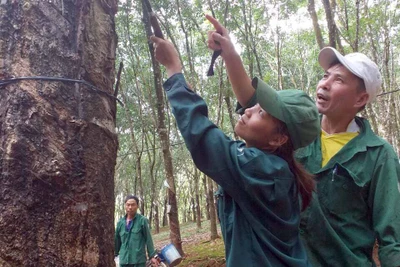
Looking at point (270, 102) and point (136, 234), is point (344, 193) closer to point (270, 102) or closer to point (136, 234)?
point (270, 102)

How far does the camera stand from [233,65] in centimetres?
175

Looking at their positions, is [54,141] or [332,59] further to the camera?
[332,59]

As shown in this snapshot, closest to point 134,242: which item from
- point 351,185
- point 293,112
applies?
point 351,185

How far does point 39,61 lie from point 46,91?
116 mm

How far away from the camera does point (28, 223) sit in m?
1.16

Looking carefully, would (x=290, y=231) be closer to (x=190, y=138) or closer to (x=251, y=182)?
(x=251, y=182)

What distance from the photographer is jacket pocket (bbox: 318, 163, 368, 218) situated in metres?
1.64

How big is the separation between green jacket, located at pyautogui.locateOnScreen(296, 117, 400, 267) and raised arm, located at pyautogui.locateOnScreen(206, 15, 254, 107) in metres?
0.50

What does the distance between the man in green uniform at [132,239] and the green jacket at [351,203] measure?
4.19 metres

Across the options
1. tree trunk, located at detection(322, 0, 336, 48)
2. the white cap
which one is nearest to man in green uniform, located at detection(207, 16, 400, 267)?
the white cap

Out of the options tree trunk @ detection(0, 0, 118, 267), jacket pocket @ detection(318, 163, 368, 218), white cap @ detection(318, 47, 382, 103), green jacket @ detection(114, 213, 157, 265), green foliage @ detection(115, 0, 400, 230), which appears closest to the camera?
tree trunk @ detection(0, 0, 118, 267)

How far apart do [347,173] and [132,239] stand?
4.51m

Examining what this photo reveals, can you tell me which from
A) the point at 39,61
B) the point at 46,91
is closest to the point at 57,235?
the point at 46,91

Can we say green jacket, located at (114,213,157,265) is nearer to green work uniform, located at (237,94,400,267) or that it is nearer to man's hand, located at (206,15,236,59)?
green work uniform, located at (237,94,400,267)
